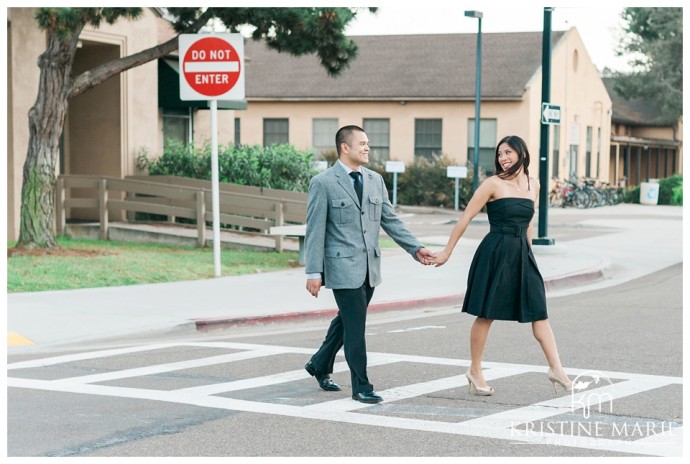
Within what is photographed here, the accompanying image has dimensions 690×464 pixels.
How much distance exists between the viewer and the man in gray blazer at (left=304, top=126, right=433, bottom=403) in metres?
8.13

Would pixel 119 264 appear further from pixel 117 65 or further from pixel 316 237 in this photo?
pixel 316 237

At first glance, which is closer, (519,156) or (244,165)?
(519,156)

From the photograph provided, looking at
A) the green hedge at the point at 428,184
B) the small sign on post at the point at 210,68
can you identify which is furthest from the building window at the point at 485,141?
the small sign on post at the point at 210,68

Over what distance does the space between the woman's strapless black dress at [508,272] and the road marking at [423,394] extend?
0.69 m

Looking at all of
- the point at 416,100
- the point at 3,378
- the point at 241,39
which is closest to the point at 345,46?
the point at 241,39

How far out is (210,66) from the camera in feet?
52.6

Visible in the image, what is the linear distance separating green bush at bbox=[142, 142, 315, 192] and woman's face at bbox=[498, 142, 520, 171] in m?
Answer: 15.2

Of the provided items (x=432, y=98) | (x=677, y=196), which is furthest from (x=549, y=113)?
(x=677, y=196)

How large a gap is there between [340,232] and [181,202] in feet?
44.5

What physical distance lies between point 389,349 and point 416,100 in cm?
3351

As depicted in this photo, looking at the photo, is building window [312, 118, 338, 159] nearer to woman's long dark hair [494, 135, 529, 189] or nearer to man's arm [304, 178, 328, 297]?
woman's long dark hair [494, 135, 529, 189]

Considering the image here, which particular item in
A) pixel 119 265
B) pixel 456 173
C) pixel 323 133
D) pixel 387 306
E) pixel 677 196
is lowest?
pixel 387 306

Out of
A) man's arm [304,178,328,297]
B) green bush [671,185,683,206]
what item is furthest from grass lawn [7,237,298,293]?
green bush [671,185,683,206]

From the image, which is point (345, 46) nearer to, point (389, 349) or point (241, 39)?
point (241, 39)
